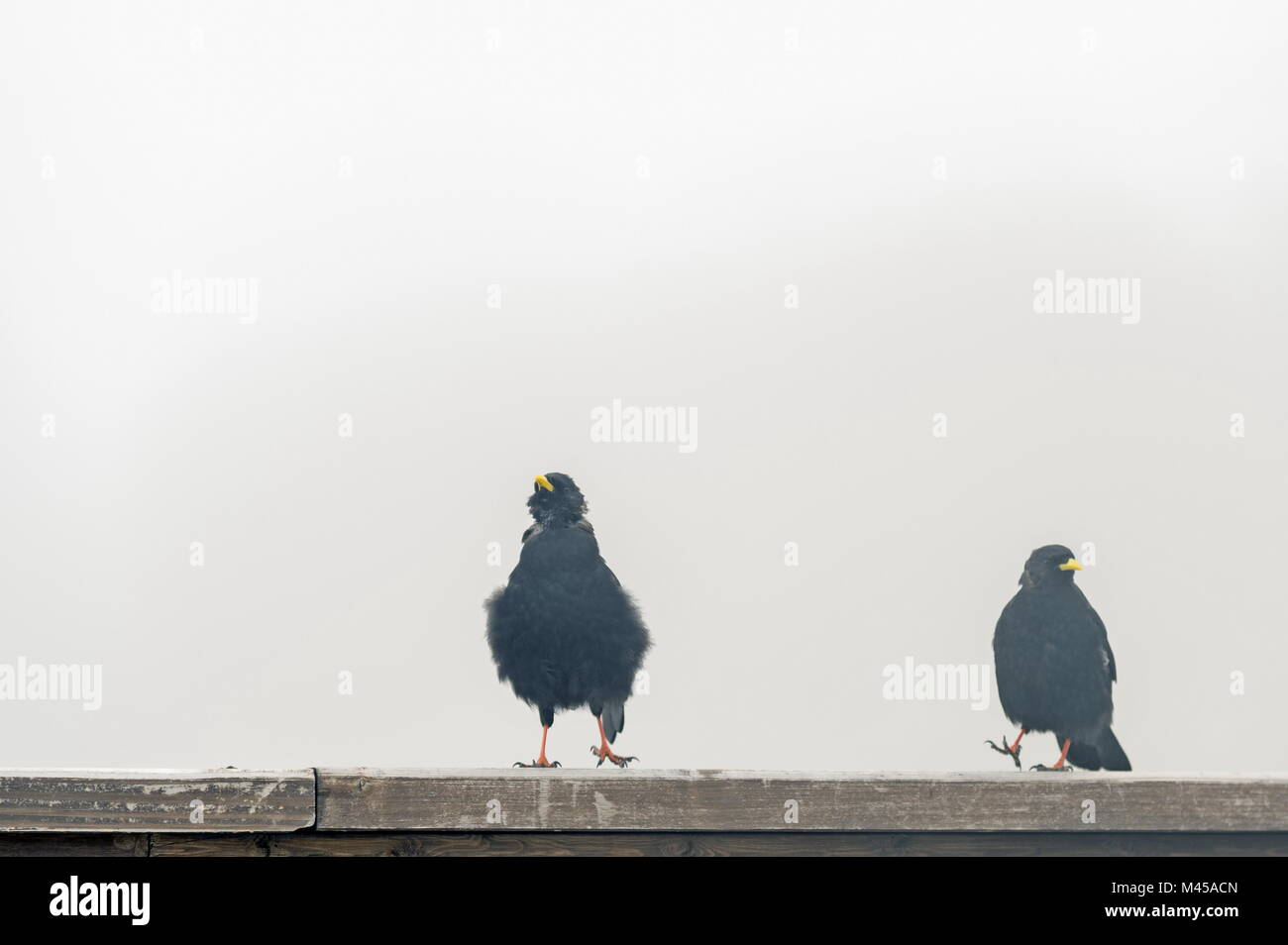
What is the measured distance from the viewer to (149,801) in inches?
79.4

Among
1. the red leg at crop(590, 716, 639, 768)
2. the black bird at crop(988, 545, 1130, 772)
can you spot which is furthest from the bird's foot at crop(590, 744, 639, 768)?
the black bird at crop(988, 545, 1130, 772)

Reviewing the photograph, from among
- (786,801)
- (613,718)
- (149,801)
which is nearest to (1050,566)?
(613,718)

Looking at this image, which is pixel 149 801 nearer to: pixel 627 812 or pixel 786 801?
pixel 627 812

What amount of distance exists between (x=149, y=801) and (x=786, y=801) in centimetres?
92

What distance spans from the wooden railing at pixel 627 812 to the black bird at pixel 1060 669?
2471 millimetres

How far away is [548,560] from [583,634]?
26cm

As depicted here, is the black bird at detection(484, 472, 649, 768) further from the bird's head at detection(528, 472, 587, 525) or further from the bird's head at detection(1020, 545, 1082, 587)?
the bird's head at detection(1020, 545, 1082, 587)

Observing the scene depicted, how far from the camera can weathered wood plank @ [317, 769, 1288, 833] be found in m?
2.05

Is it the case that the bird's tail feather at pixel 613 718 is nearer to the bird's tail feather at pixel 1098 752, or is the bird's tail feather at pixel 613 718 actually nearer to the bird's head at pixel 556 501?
the bird's head at pixel 556 501
